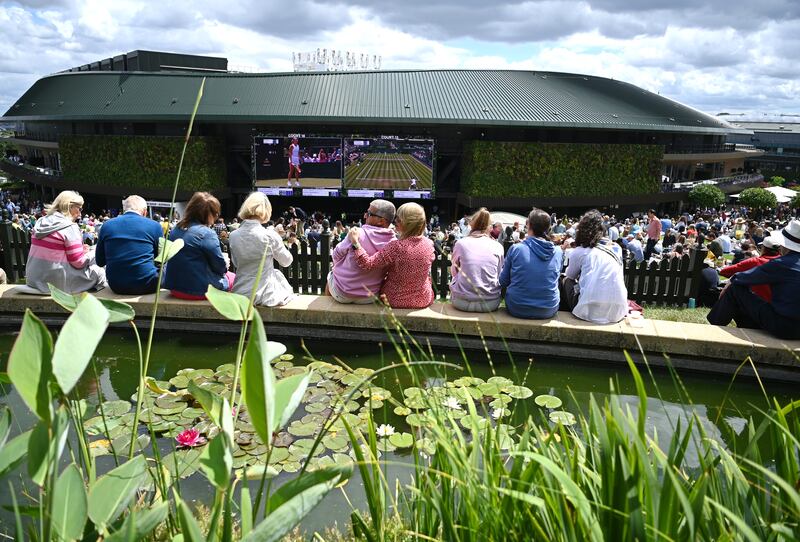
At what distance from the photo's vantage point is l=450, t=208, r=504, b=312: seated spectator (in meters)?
5.01

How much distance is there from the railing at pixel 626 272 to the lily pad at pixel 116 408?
138 inches

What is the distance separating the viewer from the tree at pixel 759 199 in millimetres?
35438

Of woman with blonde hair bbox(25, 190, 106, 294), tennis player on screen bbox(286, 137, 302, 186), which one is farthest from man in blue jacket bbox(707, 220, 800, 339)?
tennis player on screen bbox(286, 137, 302, 186)

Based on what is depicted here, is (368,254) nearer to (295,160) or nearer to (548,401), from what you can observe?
(548,401)

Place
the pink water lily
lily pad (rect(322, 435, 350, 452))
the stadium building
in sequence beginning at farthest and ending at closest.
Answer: the stadium building, lily pad (rect(322, 435, 350, 452)), the pink water lily

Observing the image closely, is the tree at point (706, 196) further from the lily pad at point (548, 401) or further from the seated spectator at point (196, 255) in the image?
the seated spectator at point (196, 255)

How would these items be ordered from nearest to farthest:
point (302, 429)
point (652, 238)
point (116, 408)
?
point (302, 429) < point (116, 408) < point (652, 238)

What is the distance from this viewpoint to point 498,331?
4.07m

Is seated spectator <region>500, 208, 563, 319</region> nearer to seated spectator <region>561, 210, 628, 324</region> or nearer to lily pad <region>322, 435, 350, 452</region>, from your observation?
seated spectator <region>561, 210, 628, 324</region>

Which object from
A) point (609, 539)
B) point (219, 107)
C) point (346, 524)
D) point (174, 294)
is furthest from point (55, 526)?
point (219, 107)

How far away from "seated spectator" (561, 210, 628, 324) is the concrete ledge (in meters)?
0.13

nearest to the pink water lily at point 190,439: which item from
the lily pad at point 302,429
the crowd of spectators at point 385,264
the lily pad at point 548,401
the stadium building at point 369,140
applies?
the lily pad at point 302,429

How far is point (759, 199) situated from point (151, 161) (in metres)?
35.3

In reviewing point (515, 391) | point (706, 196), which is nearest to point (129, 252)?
point (515, 391)
